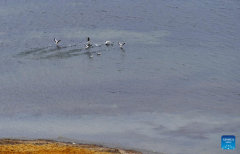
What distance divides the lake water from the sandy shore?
1581mm

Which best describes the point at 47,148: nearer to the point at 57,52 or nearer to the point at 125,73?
the point at 125,73

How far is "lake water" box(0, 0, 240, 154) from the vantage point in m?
45.4

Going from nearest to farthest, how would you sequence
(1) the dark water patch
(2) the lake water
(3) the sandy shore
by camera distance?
(3) the sandy shore < (2) the lake water < (1) the dark water patch

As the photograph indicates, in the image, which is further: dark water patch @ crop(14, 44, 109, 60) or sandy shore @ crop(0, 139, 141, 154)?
dark water patch @ crop(14, 44, 109, 60)

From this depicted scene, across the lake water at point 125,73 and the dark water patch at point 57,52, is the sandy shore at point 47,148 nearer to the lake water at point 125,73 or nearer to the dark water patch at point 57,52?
the lake water at point 125,73

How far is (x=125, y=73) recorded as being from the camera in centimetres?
5903

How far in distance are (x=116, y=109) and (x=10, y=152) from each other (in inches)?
586

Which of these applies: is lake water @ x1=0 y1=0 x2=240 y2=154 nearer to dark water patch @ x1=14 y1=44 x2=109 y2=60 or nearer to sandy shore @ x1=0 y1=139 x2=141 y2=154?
dark water patch @ x1=14 y1=44 x2=109 y2=60

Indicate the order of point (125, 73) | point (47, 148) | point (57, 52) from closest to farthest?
1. point (47, 148)
2. point (125, 73)
3. point (57, 52)

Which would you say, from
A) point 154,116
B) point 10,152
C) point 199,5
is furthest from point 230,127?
point 199,5

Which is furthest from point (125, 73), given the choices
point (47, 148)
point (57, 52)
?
point (47, 148)

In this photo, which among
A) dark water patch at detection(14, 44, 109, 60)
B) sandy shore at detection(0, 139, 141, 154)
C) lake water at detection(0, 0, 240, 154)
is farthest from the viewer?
dark water patch at detection(14, 44, 109, 60)

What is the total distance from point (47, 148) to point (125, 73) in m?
21.5

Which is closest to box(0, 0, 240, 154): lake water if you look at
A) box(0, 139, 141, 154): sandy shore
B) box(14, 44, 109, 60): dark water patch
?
box(14, 44, 109, 60): dark water patch
